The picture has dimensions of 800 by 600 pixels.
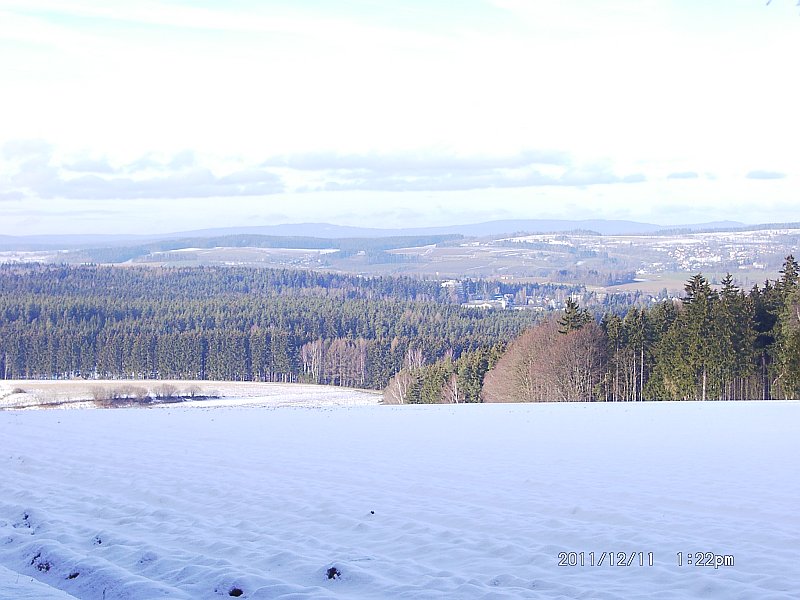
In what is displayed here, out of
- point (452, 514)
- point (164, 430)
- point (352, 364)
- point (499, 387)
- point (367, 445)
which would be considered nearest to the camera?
point (452, 514)

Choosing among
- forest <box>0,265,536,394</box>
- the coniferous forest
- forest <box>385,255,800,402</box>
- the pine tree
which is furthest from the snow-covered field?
forest <box>0,265,536,394</box>

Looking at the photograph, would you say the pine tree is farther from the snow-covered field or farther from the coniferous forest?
the snow-covered field

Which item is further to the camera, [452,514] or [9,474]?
[9,474]

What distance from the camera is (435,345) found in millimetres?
124000

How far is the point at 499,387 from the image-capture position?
67.0 m

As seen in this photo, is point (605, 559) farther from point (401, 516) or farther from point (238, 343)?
point (238, 343)

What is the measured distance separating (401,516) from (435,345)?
113 meters

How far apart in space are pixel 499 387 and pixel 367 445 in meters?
46.9

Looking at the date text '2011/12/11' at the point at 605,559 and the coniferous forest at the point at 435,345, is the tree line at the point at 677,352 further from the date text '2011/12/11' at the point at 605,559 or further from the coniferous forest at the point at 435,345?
the date text '2011/12/11' at the point at 605,559

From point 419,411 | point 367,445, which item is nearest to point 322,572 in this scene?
point 367,445

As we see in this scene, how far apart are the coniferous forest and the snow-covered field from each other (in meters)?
33.8

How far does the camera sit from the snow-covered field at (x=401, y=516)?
8.22m

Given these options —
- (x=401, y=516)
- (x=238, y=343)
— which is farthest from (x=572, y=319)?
(x=238, y=343)

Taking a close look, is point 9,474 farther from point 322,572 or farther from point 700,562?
point 700,562
